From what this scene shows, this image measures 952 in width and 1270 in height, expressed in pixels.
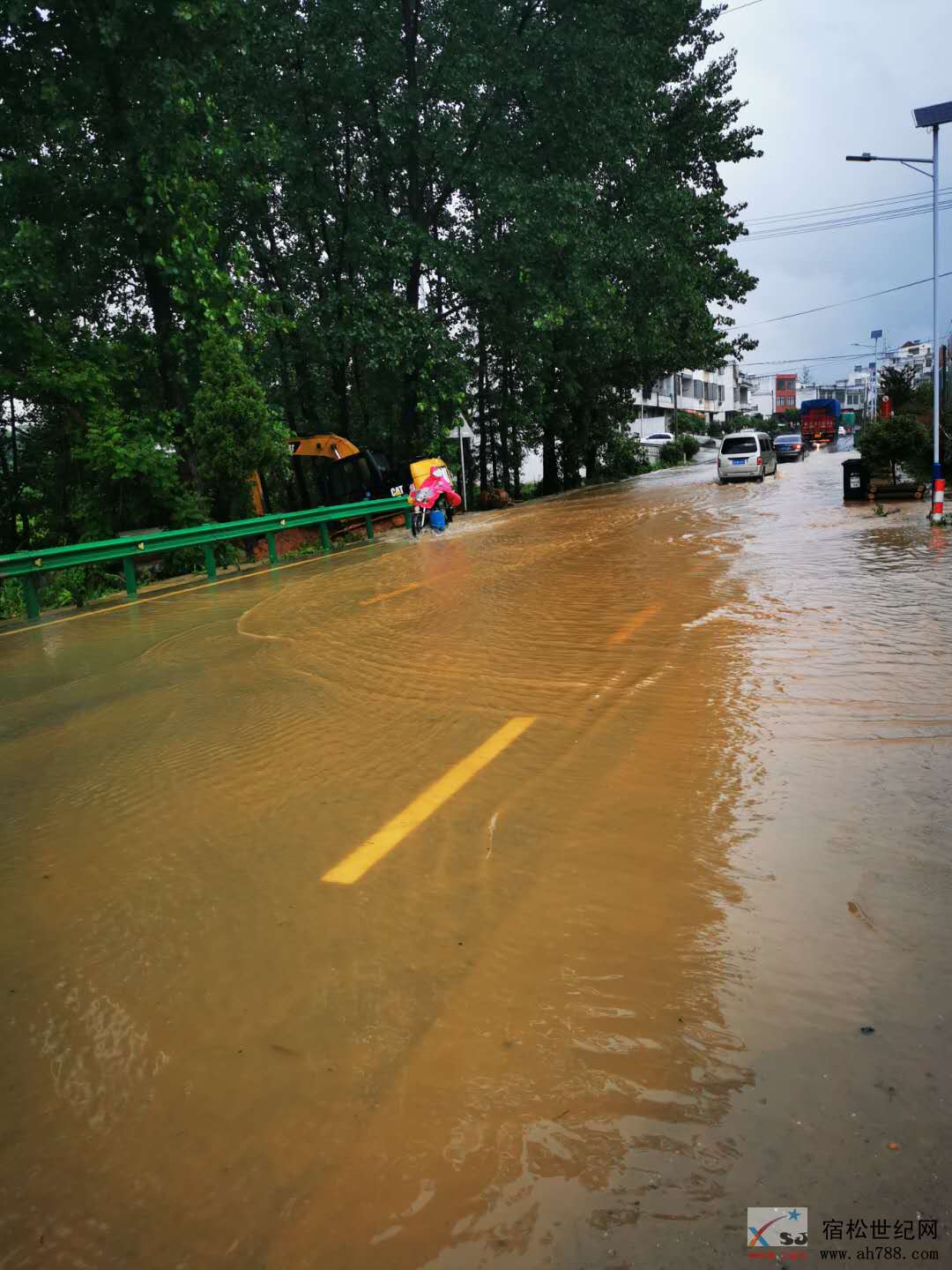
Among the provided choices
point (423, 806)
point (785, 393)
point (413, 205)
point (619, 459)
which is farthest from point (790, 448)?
point (785, 393)

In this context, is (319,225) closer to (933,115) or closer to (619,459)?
(933,115)

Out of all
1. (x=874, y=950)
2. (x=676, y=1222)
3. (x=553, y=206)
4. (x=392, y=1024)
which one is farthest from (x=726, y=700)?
(x=553, y=206)

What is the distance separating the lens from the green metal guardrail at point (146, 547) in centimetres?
1384

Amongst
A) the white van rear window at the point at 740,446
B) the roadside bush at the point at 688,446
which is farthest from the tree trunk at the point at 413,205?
the roadside bush at the point at 688,446

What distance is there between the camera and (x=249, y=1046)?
10.1 feet

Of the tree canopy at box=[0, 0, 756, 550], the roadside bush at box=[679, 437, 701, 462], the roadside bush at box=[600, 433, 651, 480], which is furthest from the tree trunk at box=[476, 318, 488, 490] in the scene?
the roadside bush at box=[679, 437, 701, 462]

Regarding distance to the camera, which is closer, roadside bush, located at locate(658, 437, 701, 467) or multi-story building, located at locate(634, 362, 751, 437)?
roadside bush, located at locate(658, 437, 701, 467)

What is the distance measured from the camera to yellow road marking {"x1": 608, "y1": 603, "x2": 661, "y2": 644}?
28.7 feet

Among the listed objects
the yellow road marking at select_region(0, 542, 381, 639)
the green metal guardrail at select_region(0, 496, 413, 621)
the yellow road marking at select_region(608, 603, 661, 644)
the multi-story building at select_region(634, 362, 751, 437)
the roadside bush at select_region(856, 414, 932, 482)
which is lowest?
the yellow road marking at select_region(0, 542, 381, 639)

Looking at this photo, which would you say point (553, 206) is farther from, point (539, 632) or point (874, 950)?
point (874, 950)

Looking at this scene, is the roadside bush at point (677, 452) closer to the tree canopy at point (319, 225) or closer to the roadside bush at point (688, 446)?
the roadside bush at point (688, 446)

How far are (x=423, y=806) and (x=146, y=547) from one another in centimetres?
1226

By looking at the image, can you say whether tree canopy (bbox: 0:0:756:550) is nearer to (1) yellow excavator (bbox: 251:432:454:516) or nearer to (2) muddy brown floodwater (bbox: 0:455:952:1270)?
(1) yellow excavator (bbox: 251:432:454:516)

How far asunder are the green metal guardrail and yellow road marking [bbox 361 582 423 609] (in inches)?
187
